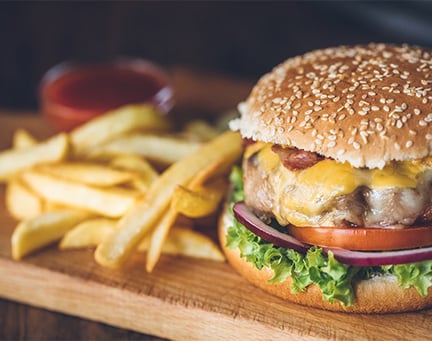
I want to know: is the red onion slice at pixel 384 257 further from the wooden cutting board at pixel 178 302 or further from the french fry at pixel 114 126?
the french fry at pixel 114 126

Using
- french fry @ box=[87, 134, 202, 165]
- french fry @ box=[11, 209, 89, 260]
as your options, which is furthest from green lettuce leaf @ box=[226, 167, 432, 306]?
french fry @ box=[11, 209, 89, 260]

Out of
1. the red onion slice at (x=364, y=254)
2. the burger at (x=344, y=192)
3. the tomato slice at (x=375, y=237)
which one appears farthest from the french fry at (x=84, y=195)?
the tomato slice at (x=375, y=237)

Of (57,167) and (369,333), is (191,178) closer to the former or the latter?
(57,167)

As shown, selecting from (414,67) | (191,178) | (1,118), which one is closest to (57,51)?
(1,118)

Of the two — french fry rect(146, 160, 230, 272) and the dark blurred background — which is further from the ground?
french fry rect(146, 160, 230, 272)

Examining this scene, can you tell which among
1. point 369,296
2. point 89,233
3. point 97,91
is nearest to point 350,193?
point 369,296

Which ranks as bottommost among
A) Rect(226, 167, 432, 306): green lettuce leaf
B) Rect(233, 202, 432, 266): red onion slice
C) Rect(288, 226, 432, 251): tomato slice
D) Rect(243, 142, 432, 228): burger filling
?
Rect(226, 167, 432, 306): green lettuce leaf

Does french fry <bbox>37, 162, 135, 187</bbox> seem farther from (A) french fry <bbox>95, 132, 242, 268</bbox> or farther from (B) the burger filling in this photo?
(B) the burger filling
